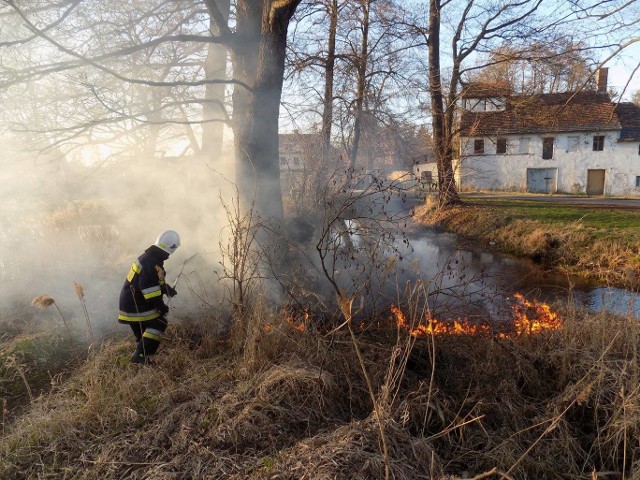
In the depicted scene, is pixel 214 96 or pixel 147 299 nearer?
pixel 147 299

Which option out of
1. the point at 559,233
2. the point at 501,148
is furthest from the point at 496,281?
the point at 501,148

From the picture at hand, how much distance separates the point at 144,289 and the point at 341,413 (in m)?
2.37

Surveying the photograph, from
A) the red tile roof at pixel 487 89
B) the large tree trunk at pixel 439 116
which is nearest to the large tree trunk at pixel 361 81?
the large tree trunk at pixel 439 116

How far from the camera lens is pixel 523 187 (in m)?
27.4

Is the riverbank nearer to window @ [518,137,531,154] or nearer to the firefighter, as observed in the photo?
the firefighter

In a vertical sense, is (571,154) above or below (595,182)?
above

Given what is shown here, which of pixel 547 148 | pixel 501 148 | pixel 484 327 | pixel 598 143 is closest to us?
pixel 484 327

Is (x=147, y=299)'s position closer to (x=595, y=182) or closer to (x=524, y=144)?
(x=524, y=144)

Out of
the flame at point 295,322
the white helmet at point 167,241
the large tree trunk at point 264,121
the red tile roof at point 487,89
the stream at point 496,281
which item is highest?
the red tile roof at point 487,89

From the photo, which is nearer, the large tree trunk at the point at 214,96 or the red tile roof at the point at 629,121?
the large tree trunk at the point at 214,96

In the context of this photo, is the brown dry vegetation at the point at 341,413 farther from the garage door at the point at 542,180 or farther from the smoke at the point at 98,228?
the garage door at the point at 542,180

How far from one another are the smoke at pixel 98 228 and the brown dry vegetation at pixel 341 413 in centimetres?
177

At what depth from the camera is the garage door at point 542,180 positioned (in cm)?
2694

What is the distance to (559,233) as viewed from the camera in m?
11.0
